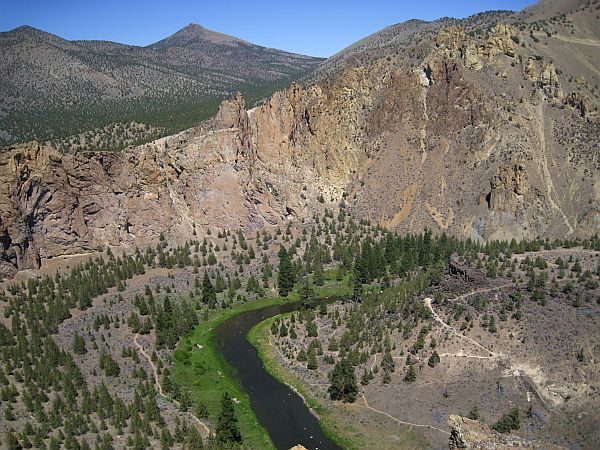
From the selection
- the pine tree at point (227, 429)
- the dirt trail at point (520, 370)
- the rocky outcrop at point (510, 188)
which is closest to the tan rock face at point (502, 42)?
the rocky outcrop at point (510, 188)

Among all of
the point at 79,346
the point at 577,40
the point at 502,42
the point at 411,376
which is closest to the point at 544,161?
the point at 502,42

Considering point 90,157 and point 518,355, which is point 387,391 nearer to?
point 518,355

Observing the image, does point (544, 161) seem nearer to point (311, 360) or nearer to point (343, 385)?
point (311, 360)

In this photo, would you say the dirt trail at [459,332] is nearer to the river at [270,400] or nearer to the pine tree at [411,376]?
the pine tree at [411,376]

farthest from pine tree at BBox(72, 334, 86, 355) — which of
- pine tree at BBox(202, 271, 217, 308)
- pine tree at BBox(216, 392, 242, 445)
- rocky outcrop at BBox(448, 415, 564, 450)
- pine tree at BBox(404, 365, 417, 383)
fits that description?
rocky outcrop at BBox(448, 415, 564, 450)

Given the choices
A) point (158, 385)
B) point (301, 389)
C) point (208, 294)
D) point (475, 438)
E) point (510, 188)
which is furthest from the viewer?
point (510, 188)

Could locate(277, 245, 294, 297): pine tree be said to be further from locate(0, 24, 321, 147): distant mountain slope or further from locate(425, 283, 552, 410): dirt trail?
locate(0, 24, 321, 147): distant mountain slope

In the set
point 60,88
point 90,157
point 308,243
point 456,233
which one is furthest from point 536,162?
point 60,88

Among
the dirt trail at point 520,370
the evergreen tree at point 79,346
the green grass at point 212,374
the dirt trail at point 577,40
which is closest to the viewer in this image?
the green grass at point 212,374
